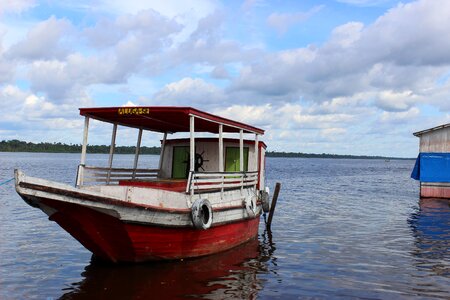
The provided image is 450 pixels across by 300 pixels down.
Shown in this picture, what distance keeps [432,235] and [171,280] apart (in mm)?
11190

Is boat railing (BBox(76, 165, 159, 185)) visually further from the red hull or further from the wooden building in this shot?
the wooden building

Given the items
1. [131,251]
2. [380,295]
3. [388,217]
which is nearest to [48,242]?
[131,251]

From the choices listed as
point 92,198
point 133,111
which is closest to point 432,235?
point 133,111

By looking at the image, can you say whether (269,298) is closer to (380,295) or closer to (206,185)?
(380,295)

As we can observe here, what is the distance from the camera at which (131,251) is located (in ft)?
35.0

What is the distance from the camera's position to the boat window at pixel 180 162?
15.8 meters

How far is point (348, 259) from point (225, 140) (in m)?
5.37

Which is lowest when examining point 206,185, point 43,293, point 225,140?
point 43,293

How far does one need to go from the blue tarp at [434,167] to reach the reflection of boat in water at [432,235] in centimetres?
155

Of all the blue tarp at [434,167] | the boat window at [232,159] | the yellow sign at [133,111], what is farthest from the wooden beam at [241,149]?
the blue tarp at [434,167]

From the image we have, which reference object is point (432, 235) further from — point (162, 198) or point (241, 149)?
point (162, 198)

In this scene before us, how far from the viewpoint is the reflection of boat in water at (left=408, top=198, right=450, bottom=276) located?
12.8 meters

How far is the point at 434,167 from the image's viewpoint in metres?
28.6

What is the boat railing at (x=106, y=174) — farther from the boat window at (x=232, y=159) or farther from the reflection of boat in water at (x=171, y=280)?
the boat window at (x=232, y=159)
